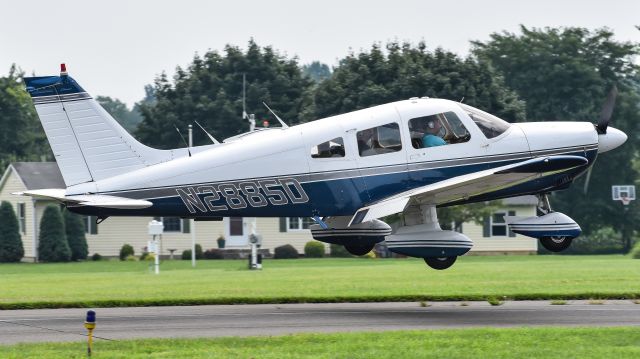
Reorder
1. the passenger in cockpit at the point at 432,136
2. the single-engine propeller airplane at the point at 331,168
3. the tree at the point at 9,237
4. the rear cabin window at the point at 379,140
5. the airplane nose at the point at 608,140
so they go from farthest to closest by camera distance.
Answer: the tree at the point at 9,237
the airplane nose at the point at 608,140
the passenger in cockpit at the point at 432,136
the rear cabin window at the point at 379,140
the single-engine propeller airplane at the point at 331,168

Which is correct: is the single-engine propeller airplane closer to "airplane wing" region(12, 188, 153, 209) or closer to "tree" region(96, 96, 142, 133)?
"airplane wing" region(12, 188, 153, 209)

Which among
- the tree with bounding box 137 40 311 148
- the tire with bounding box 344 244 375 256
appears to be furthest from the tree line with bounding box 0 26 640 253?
the tire with bounding box 344 244 375 256

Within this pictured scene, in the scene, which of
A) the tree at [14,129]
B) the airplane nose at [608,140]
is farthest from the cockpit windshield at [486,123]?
the tree at [14,129]

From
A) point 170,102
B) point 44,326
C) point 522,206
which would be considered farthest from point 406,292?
point 170,102

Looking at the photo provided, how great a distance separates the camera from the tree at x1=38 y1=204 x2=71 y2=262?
54.4 meters

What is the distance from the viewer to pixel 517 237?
193ft

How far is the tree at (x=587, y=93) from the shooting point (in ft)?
244

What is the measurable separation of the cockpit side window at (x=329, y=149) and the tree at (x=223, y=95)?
47.0 meters

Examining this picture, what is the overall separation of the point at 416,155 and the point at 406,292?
4.11m

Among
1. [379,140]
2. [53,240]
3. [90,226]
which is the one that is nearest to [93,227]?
[90,226]

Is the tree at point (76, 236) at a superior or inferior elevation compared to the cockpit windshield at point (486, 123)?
inferior

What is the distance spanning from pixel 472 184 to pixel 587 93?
55778mm

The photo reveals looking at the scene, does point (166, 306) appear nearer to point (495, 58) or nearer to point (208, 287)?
point (208, 287)

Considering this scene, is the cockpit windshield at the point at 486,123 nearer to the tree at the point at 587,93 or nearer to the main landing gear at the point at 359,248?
the main landing gear at the point at 359,248
